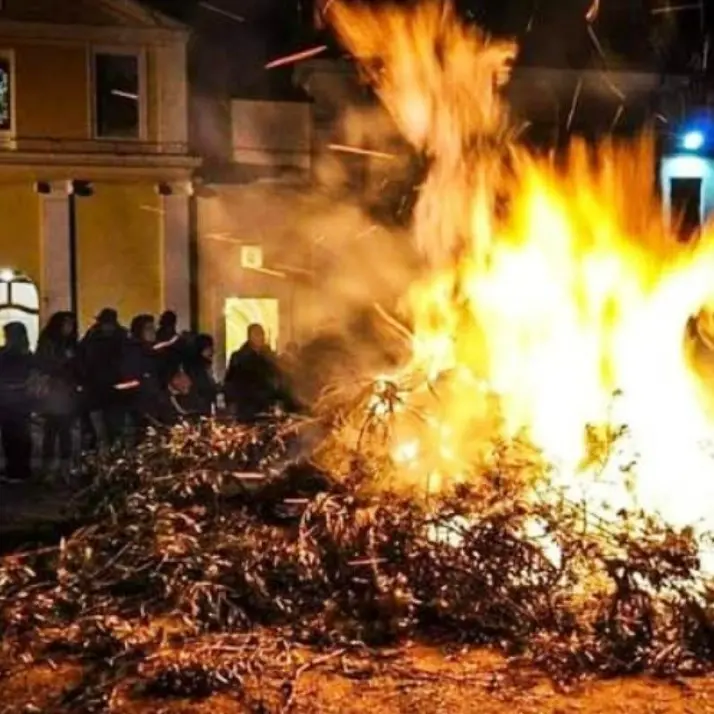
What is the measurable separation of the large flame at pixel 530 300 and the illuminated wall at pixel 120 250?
40.8ft

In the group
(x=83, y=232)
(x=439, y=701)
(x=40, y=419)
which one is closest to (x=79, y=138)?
(x=83, y=232)

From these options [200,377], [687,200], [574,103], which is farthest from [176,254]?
[200,377]

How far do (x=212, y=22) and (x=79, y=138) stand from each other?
12.9ft

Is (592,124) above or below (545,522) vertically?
above

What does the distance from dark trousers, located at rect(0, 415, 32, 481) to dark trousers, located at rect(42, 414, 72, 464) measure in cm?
20

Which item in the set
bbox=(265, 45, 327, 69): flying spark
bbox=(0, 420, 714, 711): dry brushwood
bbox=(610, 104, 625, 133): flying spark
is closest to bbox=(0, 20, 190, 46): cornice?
bbox=(265, 45, 327, 69): flying spark

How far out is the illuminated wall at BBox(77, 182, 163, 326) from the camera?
21.3 m

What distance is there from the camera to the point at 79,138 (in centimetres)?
2139

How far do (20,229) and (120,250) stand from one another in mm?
1564

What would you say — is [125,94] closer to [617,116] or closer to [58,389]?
[617,116]

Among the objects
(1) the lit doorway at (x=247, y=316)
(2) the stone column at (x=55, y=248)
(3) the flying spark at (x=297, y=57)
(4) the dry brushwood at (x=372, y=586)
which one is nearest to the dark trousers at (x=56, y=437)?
(4) the dry brushwood at (x=372, y=586)

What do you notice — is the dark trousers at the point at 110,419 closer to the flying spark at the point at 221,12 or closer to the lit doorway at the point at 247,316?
the lit doorway at the point at 247,316

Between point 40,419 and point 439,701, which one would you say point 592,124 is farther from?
point 439,701

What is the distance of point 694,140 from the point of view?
19.4 meters
